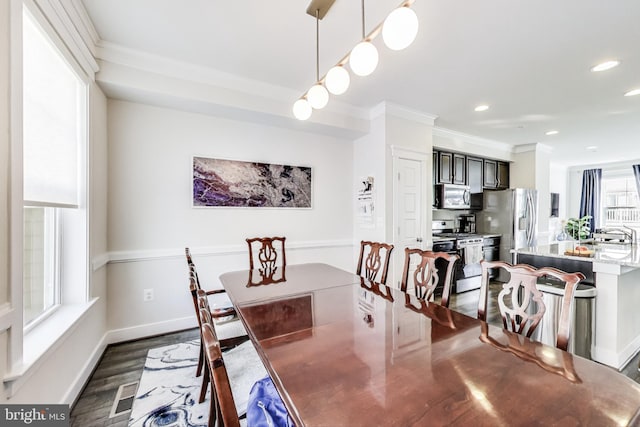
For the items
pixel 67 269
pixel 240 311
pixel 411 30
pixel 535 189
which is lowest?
pixel 240 311

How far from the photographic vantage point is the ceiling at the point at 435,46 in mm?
1875

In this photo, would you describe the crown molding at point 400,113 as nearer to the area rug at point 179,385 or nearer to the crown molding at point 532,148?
the crown molding at point 532,148

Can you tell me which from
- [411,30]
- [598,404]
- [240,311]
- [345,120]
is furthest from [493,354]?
[345,120]

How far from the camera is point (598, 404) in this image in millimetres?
760

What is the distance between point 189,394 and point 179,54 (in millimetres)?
2780

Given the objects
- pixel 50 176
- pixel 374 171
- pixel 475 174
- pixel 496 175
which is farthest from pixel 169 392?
pixel 496 175

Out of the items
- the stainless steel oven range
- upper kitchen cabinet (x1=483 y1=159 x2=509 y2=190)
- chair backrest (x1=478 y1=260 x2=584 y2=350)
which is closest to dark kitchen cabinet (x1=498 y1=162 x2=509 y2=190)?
upper kitchen cabinet (x1=483 y1=159 x2=509 y2=190)

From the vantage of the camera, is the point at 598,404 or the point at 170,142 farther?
the point at 170,142

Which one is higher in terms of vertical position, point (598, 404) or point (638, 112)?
point (638, 112)

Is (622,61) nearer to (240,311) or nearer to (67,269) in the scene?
(240,311)

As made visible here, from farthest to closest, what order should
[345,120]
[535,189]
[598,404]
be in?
1. [535,189]
2. [345,120]
3. [598,404]

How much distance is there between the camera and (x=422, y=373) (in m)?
0.91

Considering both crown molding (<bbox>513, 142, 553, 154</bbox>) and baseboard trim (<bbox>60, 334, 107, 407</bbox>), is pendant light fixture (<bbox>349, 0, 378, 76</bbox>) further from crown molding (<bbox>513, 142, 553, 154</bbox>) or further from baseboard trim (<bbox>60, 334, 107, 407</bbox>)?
crown molding (<bbox>513, 142, 553, 154</bbox>)
